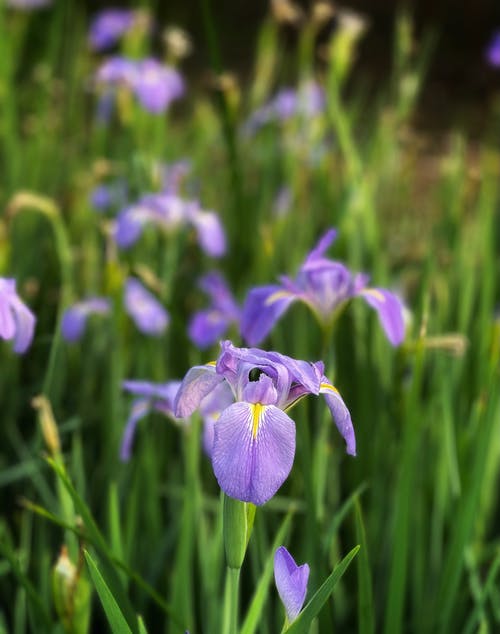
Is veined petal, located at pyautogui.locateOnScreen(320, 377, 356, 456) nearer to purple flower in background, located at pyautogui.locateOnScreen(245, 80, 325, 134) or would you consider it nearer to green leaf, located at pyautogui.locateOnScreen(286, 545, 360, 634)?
green leaf, located at pyautogui.locateOnScreen(286, 545, 360, 634)

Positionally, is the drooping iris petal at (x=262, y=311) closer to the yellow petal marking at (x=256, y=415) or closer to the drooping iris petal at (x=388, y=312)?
the drooping iris petal at (x=388, y=312)

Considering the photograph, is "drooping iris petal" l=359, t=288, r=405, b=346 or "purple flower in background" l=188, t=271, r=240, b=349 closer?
"drooping iris petal" l=359, t=288, r=405, b=346

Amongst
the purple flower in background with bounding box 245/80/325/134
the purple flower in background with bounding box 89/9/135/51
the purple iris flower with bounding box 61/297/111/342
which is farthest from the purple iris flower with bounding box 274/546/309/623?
the purple flower in background with bounding box 89/9/135/51

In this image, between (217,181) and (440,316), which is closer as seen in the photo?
(440,316)

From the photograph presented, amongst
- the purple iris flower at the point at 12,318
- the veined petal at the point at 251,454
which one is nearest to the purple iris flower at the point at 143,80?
the purple iris flower at the point at 12,318

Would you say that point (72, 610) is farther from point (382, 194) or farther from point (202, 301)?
point (382, 194)

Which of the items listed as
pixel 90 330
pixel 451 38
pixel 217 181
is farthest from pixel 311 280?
pixel 451 38
